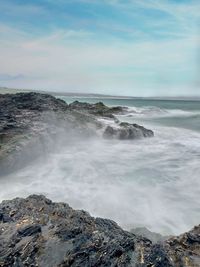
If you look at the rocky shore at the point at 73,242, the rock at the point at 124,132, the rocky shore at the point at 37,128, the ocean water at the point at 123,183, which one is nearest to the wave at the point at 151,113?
the rock at the point at 124,132

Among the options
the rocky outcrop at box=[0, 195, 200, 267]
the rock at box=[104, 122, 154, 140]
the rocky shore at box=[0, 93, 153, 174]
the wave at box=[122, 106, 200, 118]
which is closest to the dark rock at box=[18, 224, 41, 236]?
the rocky outcrop at box=[0, 195, 200, 267]

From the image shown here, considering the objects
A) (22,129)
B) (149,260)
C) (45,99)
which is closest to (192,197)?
(149,260)

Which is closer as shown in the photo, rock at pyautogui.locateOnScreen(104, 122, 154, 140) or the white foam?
the white foam

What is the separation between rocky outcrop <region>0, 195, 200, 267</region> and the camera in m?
4.22

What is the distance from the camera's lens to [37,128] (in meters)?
16.1

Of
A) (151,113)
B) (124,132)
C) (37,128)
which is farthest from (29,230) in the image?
(151,113)

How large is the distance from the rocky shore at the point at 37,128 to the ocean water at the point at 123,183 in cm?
68

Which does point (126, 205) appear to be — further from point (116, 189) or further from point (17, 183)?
point (17, 183)

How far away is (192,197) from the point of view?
1056cm

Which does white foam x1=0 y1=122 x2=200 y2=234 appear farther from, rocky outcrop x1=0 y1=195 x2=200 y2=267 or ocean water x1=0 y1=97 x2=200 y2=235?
rocky outcrop x1=0 y1=195 x2=200 y2=267

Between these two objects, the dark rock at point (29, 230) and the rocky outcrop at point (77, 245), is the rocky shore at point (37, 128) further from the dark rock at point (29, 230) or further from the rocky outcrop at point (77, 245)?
the dark rock at point (29, 230)

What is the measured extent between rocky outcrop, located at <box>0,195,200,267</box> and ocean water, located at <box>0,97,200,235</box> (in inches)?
136

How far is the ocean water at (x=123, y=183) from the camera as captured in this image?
9078 mm

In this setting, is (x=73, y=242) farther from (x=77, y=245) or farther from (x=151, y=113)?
(x=151, y=113)
